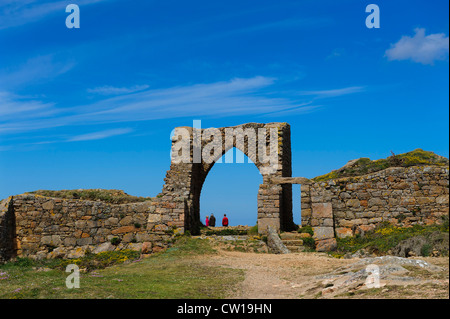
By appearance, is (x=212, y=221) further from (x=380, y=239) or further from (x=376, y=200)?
(x=380, y=239)

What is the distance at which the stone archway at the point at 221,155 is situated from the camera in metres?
21.4

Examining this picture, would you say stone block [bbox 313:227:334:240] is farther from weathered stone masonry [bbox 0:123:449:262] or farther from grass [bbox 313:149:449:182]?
grass [bbox 313:149:449:182]

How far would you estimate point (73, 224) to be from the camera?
64.4 feet

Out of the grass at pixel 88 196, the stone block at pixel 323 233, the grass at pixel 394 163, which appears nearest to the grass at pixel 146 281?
the stone block at pixel 323 233

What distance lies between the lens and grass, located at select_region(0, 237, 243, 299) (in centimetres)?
911

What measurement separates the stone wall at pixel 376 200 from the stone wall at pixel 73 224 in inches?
220

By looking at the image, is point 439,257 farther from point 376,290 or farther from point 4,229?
point 4,229

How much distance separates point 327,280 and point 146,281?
423 cm

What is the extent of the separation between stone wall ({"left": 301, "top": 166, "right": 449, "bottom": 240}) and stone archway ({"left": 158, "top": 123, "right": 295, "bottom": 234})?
86.0 inches

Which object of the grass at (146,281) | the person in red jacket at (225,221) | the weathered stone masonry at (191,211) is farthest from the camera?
the person in red jacket at (225,221)

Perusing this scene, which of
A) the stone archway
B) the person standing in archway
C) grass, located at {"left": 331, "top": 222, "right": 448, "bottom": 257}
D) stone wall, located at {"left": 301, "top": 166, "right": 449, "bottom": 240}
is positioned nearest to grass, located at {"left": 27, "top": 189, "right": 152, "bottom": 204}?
the stone archway

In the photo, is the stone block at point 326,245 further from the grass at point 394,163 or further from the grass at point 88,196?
the grass at point 88,196
